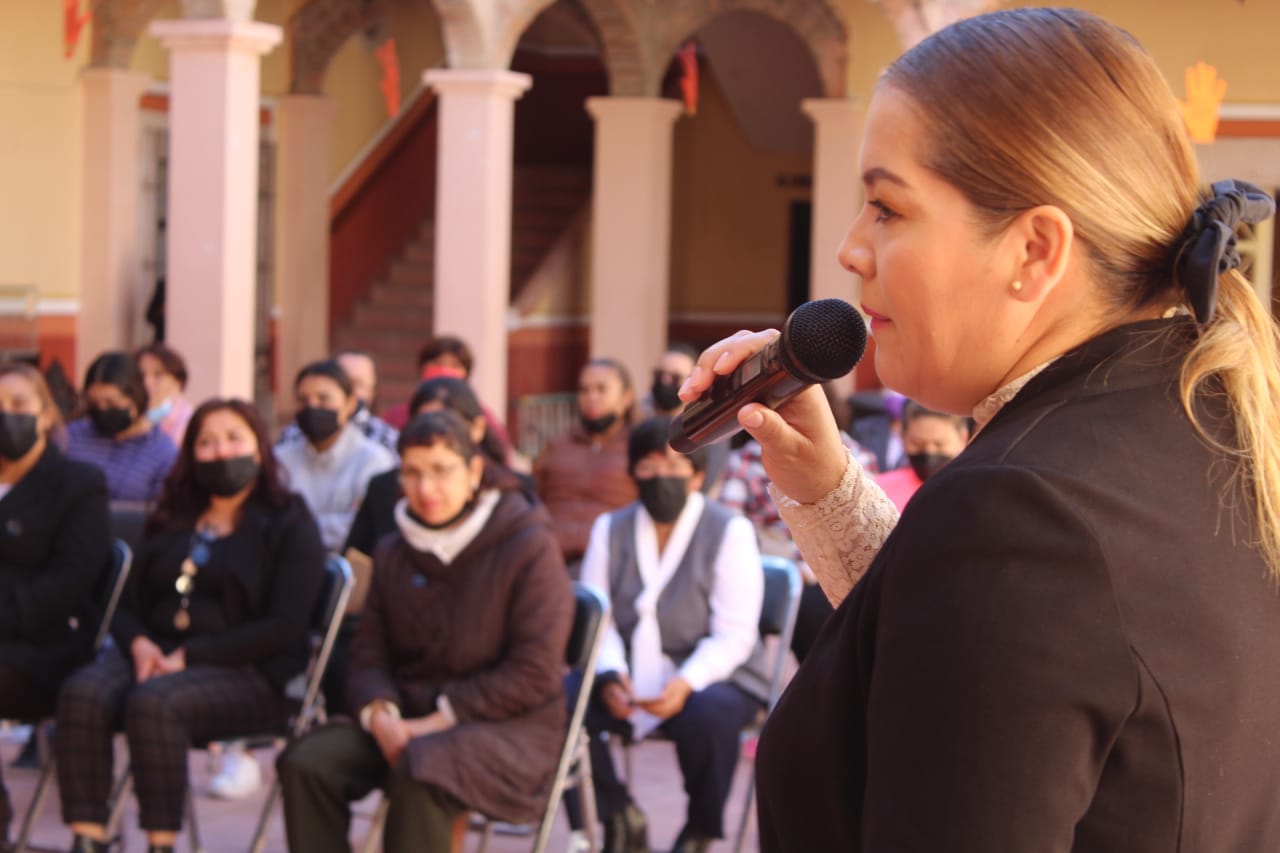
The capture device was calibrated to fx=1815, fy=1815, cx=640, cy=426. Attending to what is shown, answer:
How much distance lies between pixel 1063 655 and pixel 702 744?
4.58m

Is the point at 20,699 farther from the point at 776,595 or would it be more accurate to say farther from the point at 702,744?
the point at 776,595

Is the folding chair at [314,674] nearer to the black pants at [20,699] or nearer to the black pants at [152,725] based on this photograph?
the black pants at [152,725]

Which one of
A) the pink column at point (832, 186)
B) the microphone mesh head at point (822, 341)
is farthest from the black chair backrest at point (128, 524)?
the pink column at point (832, 186)

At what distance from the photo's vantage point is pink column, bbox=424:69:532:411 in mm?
13367

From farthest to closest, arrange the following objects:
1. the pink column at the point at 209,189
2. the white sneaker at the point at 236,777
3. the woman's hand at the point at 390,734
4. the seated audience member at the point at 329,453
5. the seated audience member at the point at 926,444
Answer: the pink column at the point at 209,189 → the seated audience member at the point at 329,453 → the white sneaker at the point at 236,777 → the seated audience member at the point at 926,444 → the woman's hand at the point at 390,734

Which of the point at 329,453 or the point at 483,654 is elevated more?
the point at 329,453

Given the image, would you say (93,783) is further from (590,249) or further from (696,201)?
(696,201)

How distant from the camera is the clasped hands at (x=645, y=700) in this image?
18.4 feet

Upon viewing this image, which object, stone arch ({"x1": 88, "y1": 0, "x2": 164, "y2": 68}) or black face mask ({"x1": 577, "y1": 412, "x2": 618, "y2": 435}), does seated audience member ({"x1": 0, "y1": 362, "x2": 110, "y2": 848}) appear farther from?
stone arch ({"x1": 88, "y1": 0, "x2": 164, "y2": 68})

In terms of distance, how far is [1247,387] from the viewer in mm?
1293

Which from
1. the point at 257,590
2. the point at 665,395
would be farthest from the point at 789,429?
the point at 665,395

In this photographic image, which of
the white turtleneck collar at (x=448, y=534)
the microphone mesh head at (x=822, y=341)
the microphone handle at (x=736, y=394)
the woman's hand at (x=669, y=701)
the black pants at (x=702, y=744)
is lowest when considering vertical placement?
the black pants at (x=702, y=744)

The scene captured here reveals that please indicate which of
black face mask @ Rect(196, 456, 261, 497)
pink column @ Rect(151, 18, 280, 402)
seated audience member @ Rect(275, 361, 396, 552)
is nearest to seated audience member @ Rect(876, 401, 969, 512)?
black face mask @ Rect(196, 456, 261, 497)

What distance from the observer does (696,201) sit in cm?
2136
